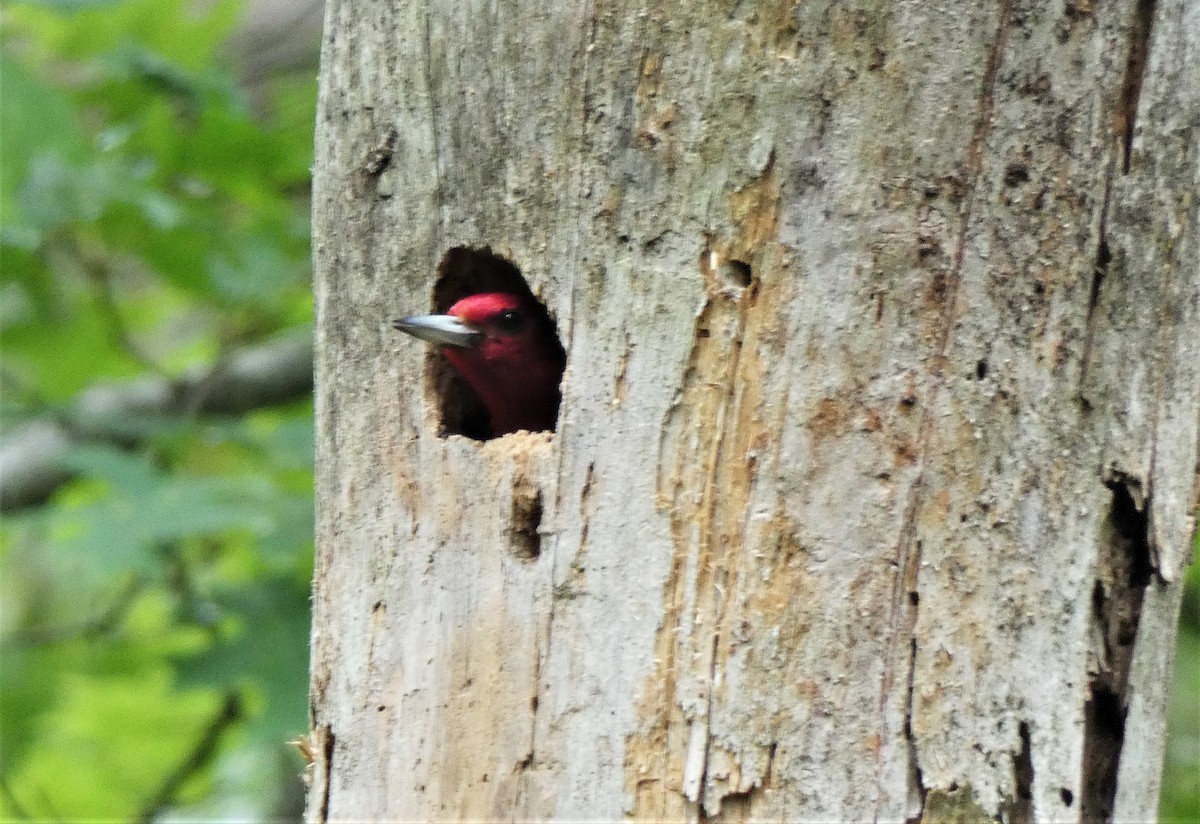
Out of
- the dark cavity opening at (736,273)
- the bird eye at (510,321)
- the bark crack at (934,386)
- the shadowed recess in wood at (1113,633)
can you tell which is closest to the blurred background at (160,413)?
the bird eye at (510,321)

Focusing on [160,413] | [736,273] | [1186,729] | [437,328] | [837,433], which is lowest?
[1186,729]

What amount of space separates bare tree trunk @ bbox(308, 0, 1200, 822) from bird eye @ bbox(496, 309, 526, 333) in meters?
0.56

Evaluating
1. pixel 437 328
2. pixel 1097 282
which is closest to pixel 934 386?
pixel 1097 282

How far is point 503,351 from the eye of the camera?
10.3ft

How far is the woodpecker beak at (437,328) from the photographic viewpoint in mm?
2611

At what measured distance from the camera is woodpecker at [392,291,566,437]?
2.72 m

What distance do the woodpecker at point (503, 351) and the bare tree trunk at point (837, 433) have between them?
11.7 inches

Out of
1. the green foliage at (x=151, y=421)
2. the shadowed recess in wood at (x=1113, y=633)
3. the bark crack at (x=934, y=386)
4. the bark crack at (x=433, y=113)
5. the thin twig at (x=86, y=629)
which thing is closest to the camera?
the bark crack at (x=934, y=386)

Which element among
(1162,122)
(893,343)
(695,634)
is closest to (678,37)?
(893,343)

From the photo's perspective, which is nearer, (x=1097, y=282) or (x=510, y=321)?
(x=1097, y=282)

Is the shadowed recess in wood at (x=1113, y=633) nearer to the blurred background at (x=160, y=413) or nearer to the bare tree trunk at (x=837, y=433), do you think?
the bare tree trunk at (x=837, y=433)

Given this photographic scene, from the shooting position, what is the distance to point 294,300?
6.01 meters

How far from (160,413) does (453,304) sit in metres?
2.88

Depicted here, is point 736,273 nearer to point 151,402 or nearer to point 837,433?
point 837,433
